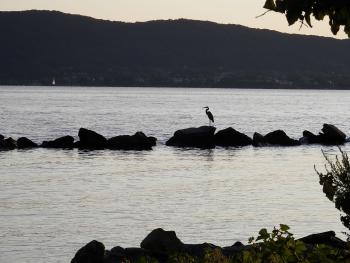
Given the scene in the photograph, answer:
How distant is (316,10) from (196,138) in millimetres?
53774

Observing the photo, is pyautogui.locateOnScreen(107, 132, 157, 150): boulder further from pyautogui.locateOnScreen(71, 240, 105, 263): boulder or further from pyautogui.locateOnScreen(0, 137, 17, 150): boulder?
pyautogui.locateOnScreen(71, 240, 105, 263): boulder

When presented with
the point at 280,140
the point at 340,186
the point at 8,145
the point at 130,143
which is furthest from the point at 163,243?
the point at 280,140

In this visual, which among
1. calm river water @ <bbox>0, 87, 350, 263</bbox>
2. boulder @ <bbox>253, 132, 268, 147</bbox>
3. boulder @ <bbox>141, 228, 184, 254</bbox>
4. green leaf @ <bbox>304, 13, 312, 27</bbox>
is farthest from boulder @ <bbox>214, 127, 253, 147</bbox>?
green leaf @ <bbox>304, 13, 312, 27</bbox>

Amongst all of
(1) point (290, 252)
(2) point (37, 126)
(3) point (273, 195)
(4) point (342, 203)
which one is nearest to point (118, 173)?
(3) point (273, 195)

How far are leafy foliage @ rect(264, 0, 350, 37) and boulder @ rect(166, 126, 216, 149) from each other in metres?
52.9

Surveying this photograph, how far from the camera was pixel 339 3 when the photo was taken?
7.21 meters

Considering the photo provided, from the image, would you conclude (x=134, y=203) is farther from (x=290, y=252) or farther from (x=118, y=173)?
(x=290, y=252)

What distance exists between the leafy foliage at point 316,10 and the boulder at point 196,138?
174 ft

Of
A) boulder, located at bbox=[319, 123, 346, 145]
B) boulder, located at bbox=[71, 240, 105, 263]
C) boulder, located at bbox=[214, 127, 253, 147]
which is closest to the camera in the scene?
boulder, located at bbox=[71, 240, 105, 263]

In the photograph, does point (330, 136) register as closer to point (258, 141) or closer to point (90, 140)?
point (258, 141)

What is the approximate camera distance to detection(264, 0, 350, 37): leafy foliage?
7016 millimetres

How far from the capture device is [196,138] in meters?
61.0

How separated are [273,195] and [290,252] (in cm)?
2594

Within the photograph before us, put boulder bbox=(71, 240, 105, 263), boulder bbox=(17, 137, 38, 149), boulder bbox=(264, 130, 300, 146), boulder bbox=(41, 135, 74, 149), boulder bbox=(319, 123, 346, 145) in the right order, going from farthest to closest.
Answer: boulder bbox=(319, 123, 346, 145), boulder bbox=(264, 130, 300, 146), boulder bbox=(41, 135, 74, 149), boulder bbox=(17, 137, 38, 149), boulder bbox=(71, 240, 105, 263)
